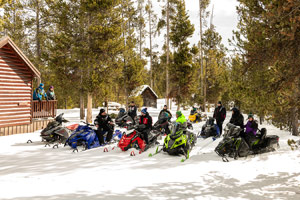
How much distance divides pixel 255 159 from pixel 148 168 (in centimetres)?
379

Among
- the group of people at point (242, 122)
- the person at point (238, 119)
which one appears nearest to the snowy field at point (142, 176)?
the group of people at point (242, 122)

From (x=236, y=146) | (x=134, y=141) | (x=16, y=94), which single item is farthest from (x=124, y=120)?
(x=236, y=146)

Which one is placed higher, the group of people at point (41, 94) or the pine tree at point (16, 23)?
Result: the pine tree at point (16, 23)

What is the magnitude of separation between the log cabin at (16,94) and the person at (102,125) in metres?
6.27

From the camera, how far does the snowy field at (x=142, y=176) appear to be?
5.11 metres

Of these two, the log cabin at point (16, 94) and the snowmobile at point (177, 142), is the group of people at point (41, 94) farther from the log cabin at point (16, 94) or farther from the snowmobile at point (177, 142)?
the snowmobile at point (177, 142)

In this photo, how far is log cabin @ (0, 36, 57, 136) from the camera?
12758 mm

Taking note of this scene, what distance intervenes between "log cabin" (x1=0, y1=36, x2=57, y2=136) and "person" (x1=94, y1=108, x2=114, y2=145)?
6.27 m

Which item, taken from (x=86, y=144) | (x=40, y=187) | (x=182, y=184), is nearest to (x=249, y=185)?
(x=182, y=184)

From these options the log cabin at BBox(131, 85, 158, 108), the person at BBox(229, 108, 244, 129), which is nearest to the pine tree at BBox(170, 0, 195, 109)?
the log cabin at BBox(131, 85, 158, 108)

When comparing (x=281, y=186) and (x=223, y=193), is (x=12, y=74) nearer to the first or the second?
(x=223, y=193)

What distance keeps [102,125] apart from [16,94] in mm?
6915

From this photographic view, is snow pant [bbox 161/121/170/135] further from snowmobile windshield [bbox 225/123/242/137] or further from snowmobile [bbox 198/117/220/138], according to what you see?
snowmobile windshield [bbox 225/123/242/137]

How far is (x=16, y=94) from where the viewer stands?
13602 millimetres
